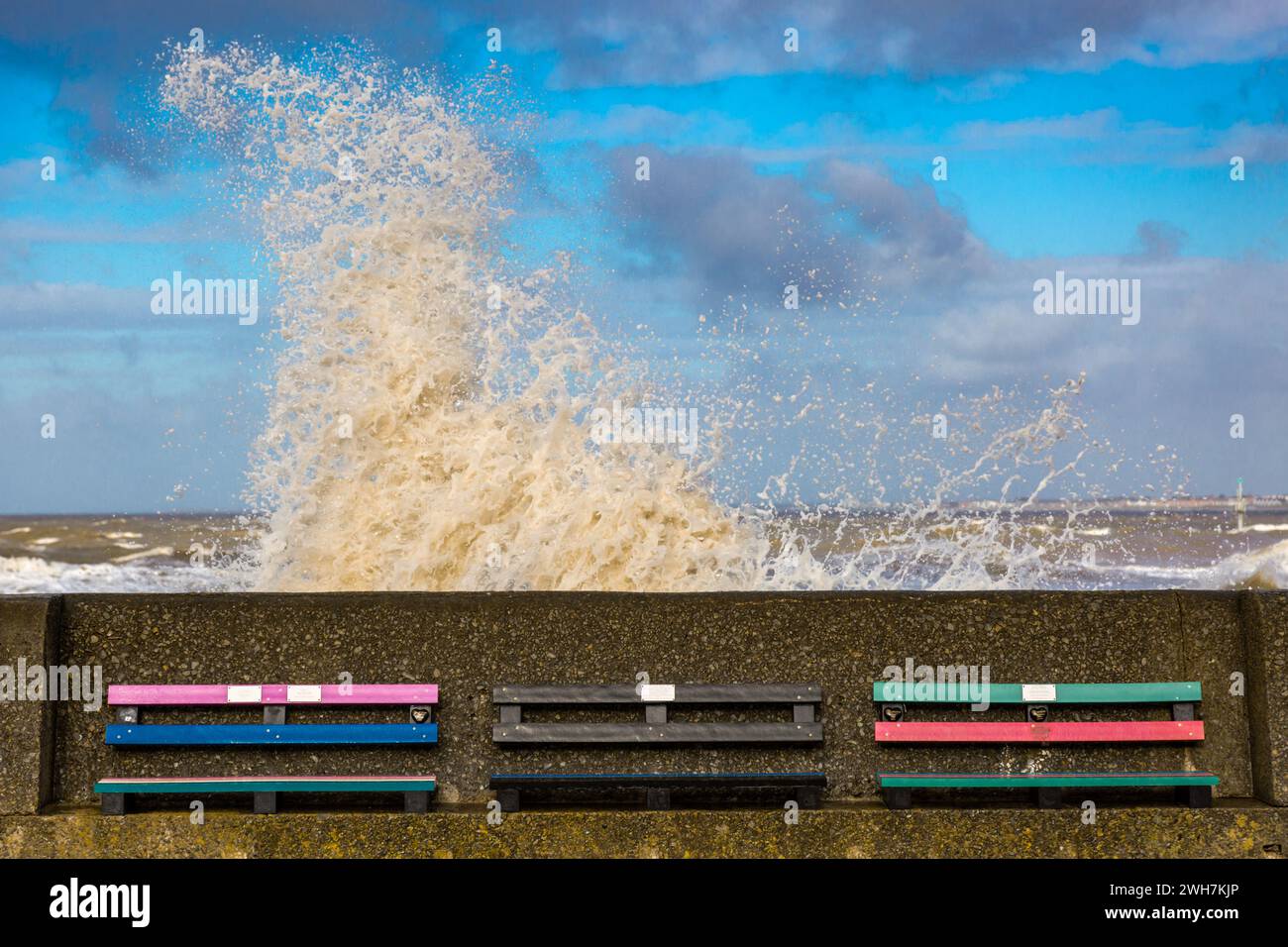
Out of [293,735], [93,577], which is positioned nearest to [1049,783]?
[293,735]

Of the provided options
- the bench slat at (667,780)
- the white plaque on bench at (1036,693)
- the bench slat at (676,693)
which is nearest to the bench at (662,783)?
the bench slat at (667,780)

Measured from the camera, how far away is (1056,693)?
407 centimetres

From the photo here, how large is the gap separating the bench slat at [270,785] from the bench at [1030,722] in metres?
1.33

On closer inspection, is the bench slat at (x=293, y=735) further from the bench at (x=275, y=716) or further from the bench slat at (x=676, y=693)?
the bench slat at (x=676, y=693)

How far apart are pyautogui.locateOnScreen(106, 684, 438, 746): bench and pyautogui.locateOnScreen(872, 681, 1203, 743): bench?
1314mm

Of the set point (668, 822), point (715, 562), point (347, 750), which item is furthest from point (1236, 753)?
point (347, 750)

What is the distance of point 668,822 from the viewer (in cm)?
401

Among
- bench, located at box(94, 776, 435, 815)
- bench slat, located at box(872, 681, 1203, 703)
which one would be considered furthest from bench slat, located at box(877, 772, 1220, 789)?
bench, located at box(94, 776, 435, 815)

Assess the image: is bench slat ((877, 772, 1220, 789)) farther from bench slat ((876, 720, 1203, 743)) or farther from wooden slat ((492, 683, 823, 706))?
wooden slat ((492, 683, 823, 706))

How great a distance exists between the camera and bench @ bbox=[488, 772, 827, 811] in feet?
13.1

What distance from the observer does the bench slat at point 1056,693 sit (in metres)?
4.07

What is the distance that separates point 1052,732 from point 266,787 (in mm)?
2214

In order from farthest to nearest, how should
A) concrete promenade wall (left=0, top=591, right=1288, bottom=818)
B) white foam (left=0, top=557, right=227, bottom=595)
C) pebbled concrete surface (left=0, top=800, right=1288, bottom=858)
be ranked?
1. white foam (left=0, top=557, right=227, bottom=595)
2. concrete promenade wall (left=0, top=591, right=1288, bottom=818)
3. pebbled concrete surface (left=0, top=800, right=1288, bottom=858)

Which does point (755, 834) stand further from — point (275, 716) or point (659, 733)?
point (275, 716)
